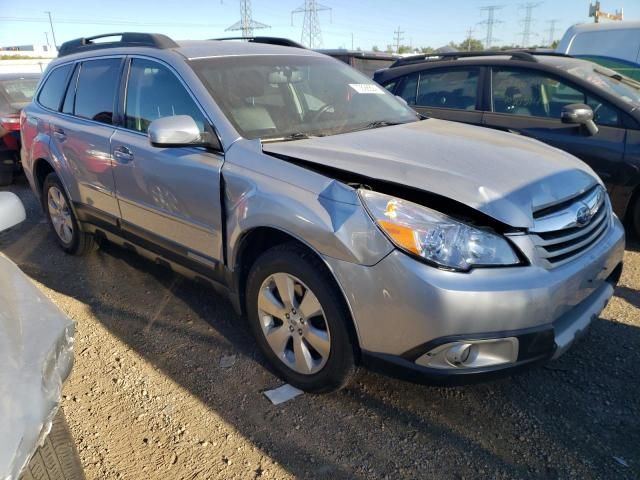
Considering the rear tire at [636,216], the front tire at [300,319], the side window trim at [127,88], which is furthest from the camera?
the rear tire at [636,216]

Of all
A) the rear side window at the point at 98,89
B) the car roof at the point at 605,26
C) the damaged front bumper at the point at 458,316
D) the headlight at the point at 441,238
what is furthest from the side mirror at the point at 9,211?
the car roof at the point at 605,26

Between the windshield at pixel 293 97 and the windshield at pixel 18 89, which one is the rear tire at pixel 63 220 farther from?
the windshield at pixel 18 89

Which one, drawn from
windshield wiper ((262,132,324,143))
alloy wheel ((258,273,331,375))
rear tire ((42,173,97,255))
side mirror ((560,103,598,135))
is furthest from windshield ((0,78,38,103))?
side mirror ((560,103,598,135))

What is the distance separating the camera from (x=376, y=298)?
2064 millimetres

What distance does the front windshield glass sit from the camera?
4.45 metres

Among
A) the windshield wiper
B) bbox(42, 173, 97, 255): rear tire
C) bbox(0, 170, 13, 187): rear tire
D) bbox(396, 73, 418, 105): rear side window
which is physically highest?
the windshield wiper

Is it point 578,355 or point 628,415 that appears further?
point 578,355

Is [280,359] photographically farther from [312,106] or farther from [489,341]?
[312,106]

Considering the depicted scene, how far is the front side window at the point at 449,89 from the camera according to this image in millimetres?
5082

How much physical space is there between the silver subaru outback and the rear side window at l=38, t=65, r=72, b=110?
692 mm

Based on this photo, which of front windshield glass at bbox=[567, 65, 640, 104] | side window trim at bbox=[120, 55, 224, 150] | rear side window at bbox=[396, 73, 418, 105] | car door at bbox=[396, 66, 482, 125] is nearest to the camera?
side window trim at bbox=[120, 55, 224, 150]

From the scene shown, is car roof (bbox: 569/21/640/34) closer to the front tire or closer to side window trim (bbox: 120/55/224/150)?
side window trim (bbox: 120/55/224/150)

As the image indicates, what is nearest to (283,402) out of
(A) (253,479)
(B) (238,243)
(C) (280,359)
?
(C) (280,359)

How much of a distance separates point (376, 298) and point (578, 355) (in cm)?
152
